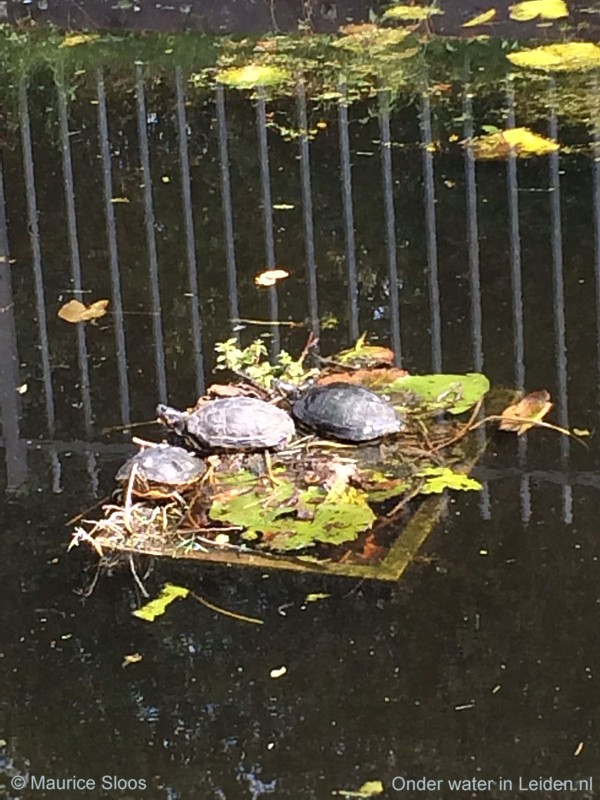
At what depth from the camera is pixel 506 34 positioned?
6.66m

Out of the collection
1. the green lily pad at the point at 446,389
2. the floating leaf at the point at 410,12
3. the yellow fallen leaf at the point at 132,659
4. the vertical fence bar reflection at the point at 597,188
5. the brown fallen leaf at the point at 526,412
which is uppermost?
the floating leaf at the point at 410,12

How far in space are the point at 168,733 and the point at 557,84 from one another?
414 centimetres

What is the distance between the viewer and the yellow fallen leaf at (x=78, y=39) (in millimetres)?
7047

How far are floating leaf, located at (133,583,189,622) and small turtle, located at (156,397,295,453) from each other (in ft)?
1.66

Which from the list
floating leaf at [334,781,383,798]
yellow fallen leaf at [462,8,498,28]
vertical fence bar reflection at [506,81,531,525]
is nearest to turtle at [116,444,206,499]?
vertical fence bar reflection at [506,81,531,525]

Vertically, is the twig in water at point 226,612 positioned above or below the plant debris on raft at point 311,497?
below

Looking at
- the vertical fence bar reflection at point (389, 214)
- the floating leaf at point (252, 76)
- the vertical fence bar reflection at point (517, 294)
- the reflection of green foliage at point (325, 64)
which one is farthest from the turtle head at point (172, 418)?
the floating leaf at point (252, 76)

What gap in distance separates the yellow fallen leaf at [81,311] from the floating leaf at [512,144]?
1625 millimetres

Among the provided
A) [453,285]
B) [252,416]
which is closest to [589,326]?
[453,285]

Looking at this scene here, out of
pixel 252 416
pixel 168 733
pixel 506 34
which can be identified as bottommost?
pixel 168 733

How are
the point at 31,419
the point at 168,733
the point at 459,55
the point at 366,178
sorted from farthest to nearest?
the point at 459,55 → the point at 366,178 → the point at 31,419 → the point at 168,733

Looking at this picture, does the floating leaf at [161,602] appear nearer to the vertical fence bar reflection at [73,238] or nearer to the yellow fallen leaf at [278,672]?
the yellow fallen leaf at [278,672]

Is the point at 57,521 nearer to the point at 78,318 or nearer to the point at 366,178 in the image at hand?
the point at 78,318

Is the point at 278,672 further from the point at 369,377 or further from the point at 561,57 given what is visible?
the point at 561,57
